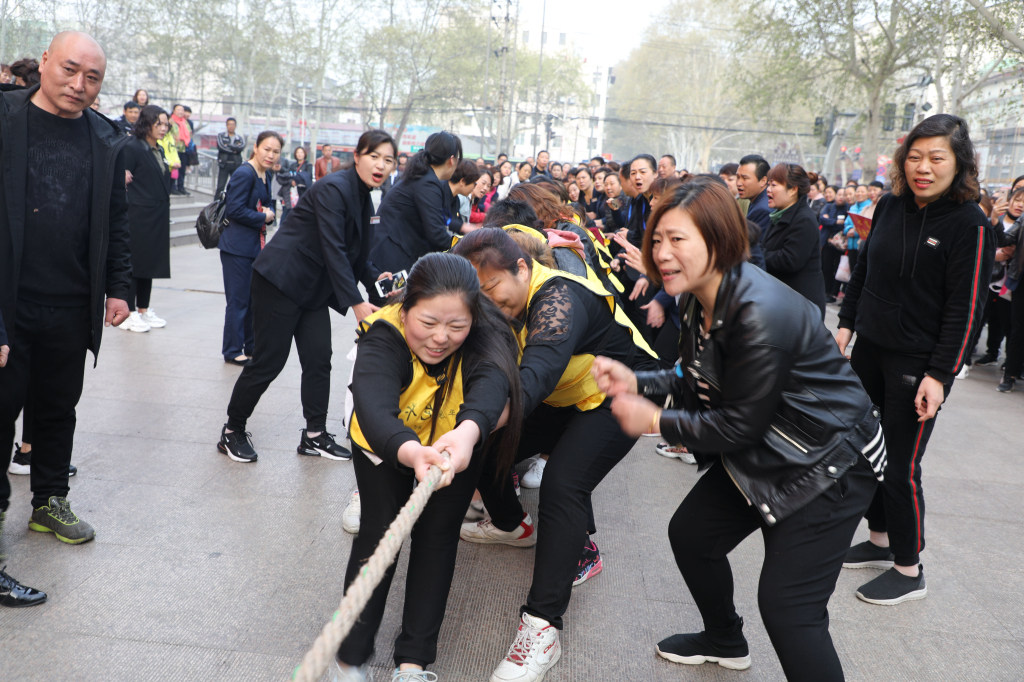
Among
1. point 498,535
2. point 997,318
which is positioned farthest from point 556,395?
point 997,318

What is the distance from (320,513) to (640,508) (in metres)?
1.56

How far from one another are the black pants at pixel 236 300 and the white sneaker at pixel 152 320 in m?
1.34

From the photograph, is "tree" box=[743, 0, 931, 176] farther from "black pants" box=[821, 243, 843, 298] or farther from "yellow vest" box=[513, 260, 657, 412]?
"yellow vest" box=[513, 260, 657, 412]

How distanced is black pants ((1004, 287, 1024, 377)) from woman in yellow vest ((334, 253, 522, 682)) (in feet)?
20.9

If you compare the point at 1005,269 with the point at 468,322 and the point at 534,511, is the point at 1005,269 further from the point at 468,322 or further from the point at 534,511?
the point at 468,322

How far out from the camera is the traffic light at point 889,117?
21375 mm

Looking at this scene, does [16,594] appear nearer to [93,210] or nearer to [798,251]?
[93,210]

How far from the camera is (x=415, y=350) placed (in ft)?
6.89

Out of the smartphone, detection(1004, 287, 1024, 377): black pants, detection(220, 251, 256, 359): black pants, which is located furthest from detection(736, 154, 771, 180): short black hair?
detection(220, 251, 256, 359): black pants

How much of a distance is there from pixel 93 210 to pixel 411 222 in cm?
233

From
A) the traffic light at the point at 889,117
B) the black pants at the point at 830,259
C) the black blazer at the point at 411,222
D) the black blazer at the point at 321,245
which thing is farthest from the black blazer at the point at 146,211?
the traffic light at the point at 889,117

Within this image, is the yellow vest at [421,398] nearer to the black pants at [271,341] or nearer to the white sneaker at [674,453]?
the black pants at [271,341]

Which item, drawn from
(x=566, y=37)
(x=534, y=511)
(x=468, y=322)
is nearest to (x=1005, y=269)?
(x=534, y=511)

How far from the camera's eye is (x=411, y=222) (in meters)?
4.99
